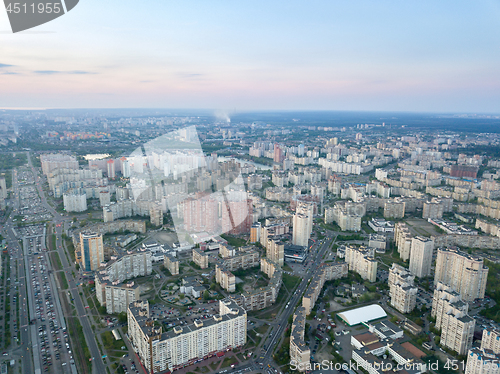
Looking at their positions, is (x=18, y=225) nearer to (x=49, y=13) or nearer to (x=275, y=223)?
(x=275, y=223)

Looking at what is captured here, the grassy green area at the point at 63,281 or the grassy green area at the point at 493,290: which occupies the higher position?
the grassy green area at the point at 493,290

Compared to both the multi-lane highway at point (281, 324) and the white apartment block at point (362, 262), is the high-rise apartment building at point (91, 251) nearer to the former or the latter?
the multi-lane highway at point (281, 324)

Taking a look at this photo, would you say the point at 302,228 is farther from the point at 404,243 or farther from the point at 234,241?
the point at 404,243

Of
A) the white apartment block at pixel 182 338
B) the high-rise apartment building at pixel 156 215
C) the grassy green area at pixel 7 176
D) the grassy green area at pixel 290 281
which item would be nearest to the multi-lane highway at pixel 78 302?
the white apartment block at pixel 182 338

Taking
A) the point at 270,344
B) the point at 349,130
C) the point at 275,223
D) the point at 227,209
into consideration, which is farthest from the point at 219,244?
the point at 349,130

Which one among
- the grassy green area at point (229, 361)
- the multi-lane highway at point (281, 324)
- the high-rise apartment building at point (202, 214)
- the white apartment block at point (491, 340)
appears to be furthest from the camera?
the high-rise apartment building at point (202, 214)

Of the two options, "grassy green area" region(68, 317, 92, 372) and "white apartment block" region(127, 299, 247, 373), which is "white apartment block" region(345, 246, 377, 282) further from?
"grassy green area" region(68, 317, 92, 372)

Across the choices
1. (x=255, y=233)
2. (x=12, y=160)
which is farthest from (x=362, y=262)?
(x=12, y=160)
